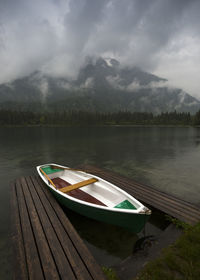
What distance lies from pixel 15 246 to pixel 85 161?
15.9 meters

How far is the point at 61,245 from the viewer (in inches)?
194

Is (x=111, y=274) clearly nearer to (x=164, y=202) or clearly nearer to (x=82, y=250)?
(x=82, y=250)

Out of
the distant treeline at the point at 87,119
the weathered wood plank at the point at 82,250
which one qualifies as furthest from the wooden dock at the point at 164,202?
the distant treeline at the point at 87,119

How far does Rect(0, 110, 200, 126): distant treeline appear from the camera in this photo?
438 feet

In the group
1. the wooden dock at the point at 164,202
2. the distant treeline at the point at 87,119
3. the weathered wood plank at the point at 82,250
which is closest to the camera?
the weathered wood plank at the point at 82,250

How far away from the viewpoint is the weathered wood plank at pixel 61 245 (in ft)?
13.1

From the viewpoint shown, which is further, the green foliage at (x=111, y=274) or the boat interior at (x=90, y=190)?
the boat interior at (x=90, y=190)

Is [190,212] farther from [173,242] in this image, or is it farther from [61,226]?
[61,226]

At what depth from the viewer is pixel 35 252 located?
15.3 ft

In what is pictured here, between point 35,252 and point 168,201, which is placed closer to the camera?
point 35,252

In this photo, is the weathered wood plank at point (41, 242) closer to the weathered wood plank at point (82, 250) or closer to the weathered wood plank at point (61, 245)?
the weathered wood plank at point (61, 245)

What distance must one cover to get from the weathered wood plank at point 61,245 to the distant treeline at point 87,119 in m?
149

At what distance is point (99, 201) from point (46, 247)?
390 centimetres

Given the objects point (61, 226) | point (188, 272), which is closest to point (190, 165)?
point (188, 272)
